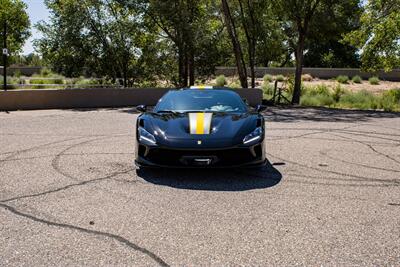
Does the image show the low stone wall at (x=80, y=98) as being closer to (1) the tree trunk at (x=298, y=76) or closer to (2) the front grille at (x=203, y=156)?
(1) the tree trunk at (x=298, y=76)

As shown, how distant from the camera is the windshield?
7441 millimetres

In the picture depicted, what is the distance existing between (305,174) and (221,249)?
3206 mm

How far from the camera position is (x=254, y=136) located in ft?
20.9

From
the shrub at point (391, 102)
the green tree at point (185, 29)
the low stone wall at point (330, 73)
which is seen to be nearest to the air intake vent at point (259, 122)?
the green tree at point (185, 29)

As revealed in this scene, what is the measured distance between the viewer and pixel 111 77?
84.8 ft

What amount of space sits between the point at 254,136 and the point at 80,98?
15.3 metres

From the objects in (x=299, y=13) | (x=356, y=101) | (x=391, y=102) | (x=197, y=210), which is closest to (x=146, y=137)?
(x=197, y=210)

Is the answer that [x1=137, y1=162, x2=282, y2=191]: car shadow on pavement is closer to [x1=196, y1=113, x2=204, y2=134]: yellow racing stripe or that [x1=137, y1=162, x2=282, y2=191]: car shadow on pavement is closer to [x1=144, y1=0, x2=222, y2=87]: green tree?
[x1=196, y1=113, x2=204, y2=134]: yellow racing stripe

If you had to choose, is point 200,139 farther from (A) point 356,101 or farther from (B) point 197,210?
(A) point 356,101

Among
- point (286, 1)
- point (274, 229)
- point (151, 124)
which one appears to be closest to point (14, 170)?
point (151, 124)

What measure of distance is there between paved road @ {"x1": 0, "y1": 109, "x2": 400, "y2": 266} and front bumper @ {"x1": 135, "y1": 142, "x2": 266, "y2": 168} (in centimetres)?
25

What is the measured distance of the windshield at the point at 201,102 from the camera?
7441mm

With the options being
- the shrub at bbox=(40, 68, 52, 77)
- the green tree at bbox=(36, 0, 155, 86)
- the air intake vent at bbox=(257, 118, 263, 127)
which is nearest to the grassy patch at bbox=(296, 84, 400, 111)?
the green tree at bbox=(36, 0, 155, 86)

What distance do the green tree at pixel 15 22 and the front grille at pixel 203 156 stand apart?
45344 millimetres
